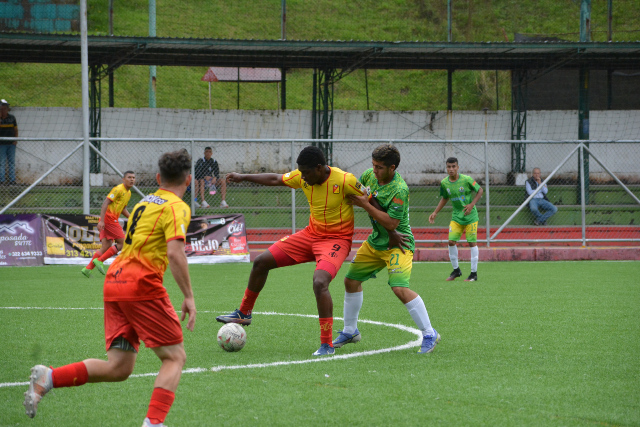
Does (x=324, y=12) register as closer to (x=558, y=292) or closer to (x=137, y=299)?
(x=558, y=292)

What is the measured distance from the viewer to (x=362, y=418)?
4133mm

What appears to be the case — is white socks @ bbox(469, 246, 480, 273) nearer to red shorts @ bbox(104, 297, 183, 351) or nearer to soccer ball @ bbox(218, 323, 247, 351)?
soccer ball @ bbox(218, 323, 247, 351)

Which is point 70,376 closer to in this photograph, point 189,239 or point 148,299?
point 148,299

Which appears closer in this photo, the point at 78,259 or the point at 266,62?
the point at 78,259

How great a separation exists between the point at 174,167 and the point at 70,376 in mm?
1347

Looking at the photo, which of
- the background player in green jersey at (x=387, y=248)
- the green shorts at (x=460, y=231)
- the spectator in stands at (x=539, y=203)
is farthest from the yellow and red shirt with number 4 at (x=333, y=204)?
the spectator in stands at (x=539, y=203)

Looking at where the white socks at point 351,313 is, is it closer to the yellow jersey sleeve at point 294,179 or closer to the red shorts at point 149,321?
the yellow jersey sleeve at point 294,179

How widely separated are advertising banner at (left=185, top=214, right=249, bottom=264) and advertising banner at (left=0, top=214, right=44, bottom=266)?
3.18 meters

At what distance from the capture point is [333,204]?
6.79m

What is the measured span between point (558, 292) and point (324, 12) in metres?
31.6

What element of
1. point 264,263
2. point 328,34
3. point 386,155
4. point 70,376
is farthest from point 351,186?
point 328,34

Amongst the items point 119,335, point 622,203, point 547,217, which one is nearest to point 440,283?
point 547,217

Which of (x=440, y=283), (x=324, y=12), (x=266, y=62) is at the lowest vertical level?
(x=440, y=283)

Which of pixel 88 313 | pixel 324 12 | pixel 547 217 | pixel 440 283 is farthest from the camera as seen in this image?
pixel 324 12
